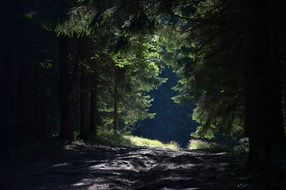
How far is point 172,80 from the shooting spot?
92.8 meters

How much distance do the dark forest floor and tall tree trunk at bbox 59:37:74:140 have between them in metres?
4.17

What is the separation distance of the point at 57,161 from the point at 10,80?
1016 cm

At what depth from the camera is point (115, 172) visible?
12.8m

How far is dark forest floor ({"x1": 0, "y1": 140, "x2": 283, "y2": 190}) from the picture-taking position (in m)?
10.4

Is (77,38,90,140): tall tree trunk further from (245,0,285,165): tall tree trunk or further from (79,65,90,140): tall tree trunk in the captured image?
(245,0,285,165): tall tree trunk

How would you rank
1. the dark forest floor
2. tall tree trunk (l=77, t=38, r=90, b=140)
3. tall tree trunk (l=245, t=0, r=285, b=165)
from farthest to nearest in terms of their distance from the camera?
tall tree trunk (l=77, t=38, r=90, b=140) < tall tree trunk (l=245, t=0, r=285, b=165) < the dark forest floor

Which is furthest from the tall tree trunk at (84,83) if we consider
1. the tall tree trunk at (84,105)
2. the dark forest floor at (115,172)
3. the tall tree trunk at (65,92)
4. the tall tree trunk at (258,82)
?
the tall tree trunk at (258,82)

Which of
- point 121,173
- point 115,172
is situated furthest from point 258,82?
point 115,172

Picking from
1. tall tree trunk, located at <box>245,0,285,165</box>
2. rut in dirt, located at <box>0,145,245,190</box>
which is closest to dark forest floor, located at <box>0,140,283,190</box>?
rut in dirt, located at <box>0,145,245,190</box>

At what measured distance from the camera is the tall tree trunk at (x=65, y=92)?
21312 mm

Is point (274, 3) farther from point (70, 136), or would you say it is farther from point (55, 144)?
point (70, 136)

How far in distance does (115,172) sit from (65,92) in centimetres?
916

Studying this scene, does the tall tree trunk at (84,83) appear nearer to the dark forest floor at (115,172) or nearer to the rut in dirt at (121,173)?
the dark forest floor at (115,172)

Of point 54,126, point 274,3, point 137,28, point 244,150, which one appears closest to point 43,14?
point 137,28
